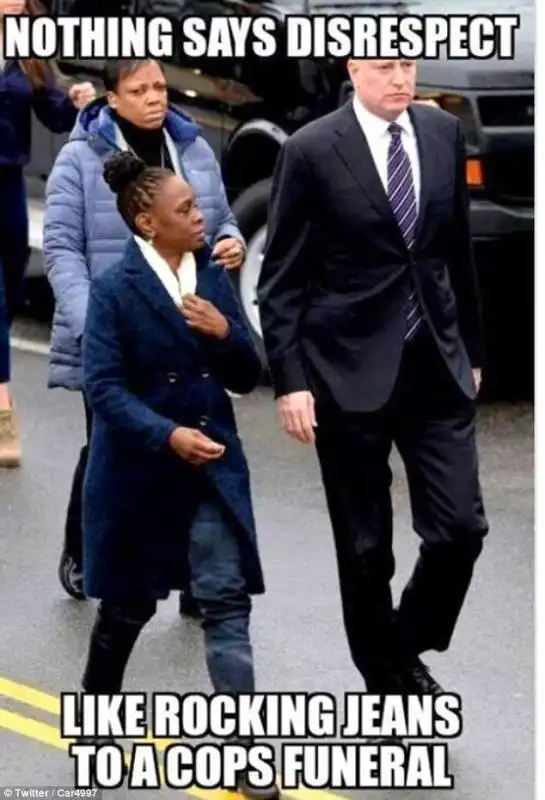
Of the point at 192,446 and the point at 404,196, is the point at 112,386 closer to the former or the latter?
the point at 192,446

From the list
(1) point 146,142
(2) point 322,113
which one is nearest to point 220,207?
(1) point 146,142

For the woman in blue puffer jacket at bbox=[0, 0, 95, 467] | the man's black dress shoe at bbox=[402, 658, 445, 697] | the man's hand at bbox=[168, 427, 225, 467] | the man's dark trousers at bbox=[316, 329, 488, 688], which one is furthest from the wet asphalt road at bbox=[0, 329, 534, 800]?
the man's hand at bbox=[168, 427, 225, 467]

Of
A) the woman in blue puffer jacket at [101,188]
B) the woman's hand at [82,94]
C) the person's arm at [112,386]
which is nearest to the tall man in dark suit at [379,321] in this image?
the person's arm at [112,386]

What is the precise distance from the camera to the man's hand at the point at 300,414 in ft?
21.3

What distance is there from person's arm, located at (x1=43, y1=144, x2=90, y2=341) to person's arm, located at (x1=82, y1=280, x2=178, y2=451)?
47.7 inches

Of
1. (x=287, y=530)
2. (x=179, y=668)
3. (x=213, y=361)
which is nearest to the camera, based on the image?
(x=213, y=361)

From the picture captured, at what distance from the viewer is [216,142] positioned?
10789 mm

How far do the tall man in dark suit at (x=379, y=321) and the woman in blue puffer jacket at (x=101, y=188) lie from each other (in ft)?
2.77

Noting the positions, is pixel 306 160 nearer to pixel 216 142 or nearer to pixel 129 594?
pixel 129 594

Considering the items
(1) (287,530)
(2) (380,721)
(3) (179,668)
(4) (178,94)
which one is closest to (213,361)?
(2) (380,721)

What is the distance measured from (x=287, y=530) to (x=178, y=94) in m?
2.33

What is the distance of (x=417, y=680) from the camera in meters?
6.87

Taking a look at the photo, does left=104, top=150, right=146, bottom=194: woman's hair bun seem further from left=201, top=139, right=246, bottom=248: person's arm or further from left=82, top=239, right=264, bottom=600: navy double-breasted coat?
left=201, top=139, right=246, bottom=248: person's arm

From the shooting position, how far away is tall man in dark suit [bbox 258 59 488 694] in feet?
21.4
